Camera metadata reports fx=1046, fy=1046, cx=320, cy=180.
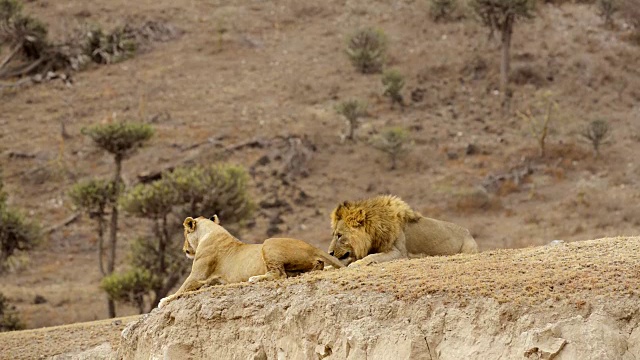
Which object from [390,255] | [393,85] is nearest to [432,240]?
[390,255]

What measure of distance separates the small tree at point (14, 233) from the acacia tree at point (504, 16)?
29.7m

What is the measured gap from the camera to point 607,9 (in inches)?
2734

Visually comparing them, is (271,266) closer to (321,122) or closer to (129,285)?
(129,285)

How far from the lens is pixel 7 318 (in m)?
37.0

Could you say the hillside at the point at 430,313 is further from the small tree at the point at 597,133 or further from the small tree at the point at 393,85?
the small tree at the point at 393,85

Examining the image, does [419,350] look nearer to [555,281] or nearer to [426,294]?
[426,294]

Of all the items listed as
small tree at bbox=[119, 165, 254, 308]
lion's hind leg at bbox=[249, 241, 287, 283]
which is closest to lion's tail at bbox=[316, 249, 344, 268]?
lion's hind leg at bbox=[249, 241, 287, 283]

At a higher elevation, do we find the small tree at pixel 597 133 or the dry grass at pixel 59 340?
the dry grass at pixel 59 340

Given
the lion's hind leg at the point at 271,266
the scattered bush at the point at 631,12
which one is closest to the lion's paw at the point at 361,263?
the lion's hind leg at the point at 271,266

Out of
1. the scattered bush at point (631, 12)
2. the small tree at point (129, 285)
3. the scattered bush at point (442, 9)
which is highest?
the scattered bush at point (631, 12)

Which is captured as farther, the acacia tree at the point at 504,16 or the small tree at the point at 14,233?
the acacia tree at the point at 504,16

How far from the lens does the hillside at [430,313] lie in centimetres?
1086

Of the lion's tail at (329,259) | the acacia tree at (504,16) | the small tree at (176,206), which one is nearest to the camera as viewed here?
the lion's tail at (329,259)

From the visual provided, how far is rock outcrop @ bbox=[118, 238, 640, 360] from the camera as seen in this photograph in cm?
1086
